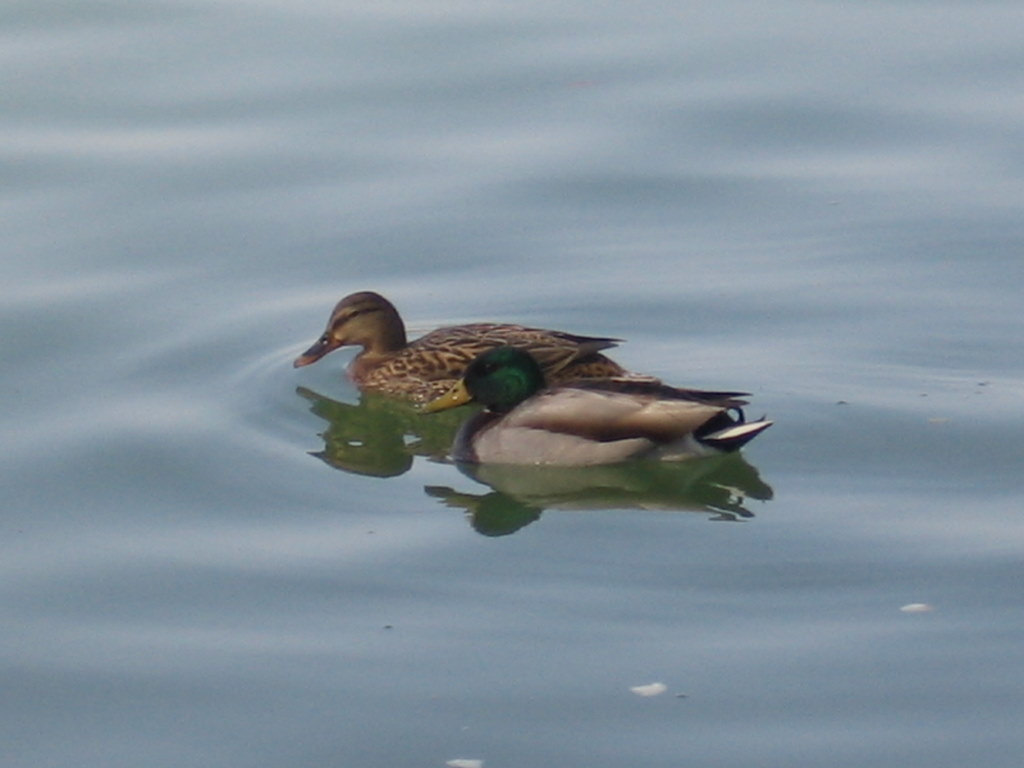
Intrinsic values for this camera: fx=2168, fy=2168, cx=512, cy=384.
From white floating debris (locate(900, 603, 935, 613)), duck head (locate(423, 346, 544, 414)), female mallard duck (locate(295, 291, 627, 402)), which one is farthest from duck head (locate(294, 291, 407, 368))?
white floating debris (locate(900, 603, 935, 613))

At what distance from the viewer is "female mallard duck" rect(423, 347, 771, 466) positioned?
811cm

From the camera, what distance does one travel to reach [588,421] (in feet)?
27.2

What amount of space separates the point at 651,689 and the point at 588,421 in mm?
2301

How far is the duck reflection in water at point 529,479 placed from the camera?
7.71 m

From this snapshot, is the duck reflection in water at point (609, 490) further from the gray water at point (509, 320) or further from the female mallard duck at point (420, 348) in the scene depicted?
the female mallard duck at point (420, 348)

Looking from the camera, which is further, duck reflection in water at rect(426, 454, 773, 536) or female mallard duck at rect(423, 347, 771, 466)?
female mallard duck at rect(423, 347, 771, 466)

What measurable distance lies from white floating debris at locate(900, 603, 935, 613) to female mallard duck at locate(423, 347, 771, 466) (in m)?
1.47

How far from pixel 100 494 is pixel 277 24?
594 cm

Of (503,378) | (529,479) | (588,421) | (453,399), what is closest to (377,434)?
(453,399)

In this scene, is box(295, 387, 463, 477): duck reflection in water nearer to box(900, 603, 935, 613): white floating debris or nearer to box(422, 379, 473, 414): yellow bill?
box(422, 379, 473, 414): yellow bill

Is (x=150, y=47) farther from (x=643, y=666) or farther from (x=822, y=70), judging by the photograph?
(x=643, y=666)

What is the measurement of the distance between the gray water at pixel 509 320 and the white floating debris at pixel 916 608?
15 mm

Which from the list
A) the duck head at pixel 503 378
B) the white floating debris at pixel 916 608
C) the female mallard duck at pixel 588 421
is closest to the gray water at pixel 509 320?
the white floating debris at pixel 916 608

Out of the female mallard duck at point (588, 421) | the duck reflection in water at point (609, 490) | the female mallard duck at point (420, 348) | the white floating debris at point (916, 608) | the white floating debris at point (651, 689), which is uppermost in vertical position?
the female mallard duck at point (420, 348)
